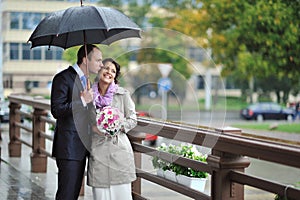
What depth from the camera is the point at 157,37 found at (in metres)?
5.75

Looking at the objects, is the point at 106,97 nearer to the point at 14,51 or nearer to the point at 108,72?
the point at 108,72

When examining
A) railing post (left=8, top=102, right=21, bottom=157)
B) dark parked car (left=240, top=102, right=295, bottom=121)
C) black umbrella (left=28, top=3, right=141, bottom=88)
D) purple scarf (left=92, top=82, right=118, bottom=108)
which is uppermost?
black umbrella (left=28, top=3, right=141, bottom=88)

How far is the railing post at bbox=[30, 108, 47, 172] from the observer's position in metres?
10.5

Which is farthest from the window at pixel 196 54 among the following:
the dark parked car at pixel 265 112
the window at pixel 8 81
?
the window at pixel 8 81

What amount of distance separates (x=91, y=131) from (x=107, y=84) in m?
0.44

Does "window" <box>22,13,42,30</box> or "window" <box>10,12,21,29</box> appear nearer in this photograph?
"window" <box>22,13,42,30</box>

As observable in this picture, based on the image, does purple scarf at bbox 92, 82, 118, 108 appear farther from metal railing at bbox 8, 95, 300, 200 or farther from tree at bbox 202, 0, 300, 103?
tree at bbox 202, 0, 300, 103

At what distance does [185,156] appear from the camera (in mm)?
5621

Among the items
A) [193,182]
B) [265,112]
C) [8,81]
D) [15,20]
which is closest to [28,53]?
[8,81]

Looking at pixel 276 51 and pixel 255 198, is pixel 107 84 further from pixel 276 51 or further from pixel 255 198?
pixel 276 51

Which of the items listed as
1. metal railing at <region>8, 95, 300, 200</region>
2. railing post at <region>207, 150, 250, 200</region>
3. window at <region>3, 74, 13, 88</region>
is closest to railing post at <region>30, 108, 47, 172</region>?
metal railing at <region>8, 95, 300, 200</region>

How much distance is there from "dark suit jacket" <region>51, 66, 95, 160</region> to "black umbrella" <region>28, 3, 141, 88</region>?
352 mm

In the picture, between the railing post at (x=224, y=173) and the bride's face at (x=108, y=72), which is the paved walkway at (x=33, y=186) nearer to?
the bride's face at (x=108, y=72)

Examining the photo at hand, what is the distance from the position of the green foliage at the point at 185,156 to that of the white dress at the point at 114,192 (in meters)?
0.54
